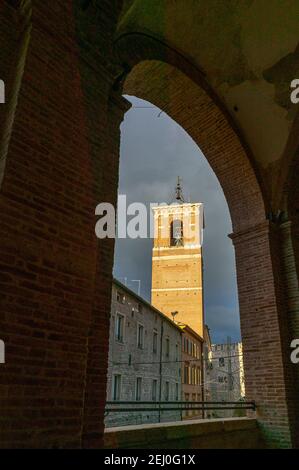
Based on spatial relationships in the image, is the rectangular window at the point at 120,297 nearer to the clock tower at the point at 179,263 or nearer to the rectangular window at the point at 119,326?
the rectangular window at the point at 119,326

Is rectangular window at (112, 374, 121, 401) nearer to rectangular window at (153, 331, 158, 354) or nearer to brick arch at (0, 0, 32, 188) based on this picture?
rectangular window at (153, 331, 158, 354)

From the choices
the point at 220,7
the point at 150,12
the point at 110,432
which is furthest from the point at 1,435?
the point at 220,7

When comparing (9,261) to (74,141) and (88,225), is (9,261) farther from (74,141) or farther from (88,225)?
(74,141)

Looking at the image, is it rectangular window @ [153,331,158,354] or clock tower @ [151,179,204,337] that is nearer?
rectangular window @ [153,331,158,354]

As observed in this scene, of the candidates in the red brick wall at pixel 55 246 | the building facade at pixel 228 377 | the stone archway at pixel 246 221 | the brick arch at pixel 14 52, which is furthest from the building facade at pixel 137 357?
the building facade at pixel 228 377

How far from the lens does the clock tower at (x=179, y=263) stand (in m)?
38.8

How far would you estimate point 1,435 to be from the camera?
2.18m

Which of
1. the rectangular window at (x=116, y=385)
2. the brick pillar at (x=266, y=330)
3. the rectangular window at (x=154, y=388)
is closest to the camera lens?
the brick pillar at (x=266, y=330)

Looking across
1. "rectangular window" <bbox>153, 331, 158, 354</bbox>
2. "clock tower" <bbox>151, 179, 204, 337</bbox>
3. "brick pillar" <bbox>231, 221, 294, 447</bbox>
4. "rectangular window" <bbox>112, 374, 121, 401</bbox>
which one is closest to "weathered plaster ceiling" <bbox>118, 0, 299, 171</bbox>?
"brick pillar" <bbox>231, 221, 294, 447</bbox>

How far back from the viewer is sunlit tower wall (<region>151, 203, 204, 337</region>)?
38812mm

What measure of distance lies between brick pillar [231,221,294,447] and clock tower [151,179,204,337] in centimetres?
3254

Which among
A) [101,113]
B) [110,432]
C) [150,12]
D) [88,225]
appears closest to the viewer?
[88,225]
